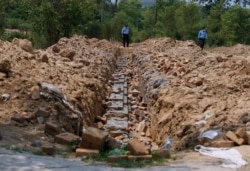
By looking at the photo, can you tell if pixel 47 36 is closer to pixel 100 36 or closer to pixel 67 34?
pixel 67 34

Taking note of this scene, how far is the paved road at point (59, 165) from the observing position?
5.38 meters

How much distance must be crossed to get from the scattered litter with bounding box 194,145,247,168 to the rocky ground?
0.18 m

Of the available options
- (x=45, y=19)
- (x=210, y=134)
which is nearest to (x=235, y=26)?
(x=45, y=19)

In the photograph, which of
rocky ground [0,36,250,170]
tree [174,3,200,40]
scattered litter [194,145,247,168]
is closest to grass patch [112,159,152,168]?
rocky ground [0,36,250,170]

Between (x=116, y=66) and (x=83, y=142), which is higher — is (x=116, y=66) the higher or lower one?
the higher one

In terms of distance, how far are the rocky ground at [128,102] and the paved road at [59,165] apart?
1.73 ft

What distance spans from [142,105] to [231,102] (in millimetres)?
4888

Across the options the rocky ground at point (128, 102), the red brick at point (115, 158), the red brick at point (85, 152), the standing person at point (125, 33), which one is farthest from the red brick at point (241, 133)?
the standing person at point (125, 33)

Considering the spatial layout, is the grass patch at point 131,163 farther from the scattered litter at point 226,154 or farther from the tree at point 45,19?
the tree at point 45,19

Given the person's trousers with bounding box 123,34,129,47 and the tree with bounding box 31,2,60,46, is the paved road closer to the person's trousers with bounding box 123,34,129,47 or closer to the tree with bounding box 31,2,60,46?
the tree with bounding box 31,2,60,46

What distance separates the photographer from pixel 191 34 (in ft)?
131

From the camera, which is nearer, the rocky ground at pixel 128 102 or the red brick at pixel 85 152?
the red brick at pixel 85 152

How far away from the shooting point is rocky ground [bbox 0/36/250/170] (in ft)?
23.9

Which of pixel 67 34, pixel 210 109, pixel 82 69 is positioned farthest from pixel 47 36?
pixel 210 109
